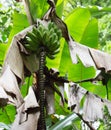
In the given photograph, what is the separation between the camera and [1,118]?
1.48 meters

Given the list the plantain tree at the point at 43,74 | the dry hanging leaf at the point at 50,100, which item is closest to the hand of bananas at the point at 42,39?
the plantain tree at the point at 43,74

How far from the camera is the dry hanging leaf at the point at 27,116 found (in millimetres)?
867

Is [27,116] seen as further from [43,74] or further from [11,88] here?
[43,74]

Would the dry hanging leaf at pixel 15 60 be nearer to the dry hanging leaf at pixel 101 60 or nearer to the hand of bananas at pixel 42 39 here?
the hand of bananas at pixel 42 39

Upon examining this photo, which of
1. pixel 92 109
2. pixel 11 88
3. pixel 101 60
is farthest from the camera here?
pixel 101 60

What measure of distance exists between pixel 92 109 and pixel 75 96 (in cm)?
6

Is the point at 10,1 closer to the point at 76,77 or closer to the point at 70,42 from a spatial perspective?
the point at 76,77

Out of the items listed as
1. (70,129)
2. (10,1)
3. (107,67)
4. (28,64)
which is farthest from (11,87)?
(10,1)

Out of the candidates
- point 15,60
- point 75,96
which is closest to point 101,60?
point 75,96

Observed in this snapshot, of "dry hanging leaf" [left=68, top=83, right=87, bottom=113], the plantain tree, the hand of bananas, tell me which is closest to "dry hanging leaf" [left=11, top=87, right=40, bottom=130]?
the plantain tree

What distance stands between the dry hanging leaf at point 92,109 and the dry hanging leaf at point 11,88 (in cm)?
18

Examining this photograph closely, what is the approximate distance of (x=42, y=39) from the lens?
1.09 meters

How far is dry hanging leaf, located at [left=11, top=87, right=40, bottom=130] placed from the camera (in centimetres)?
87

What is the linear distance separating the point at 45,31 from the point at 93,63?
0.18m
